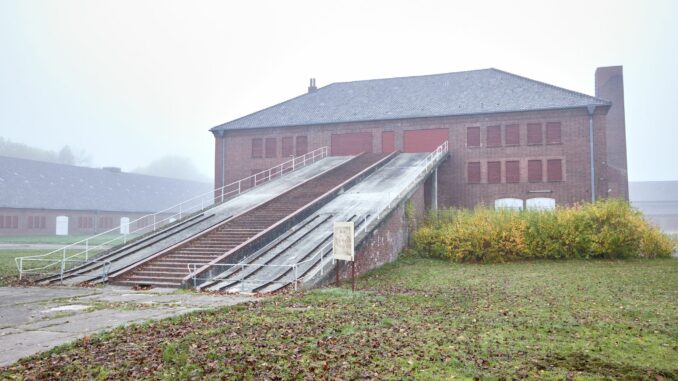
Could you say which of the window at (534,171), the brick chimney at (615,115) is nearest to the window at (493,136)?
the window at (534,171)

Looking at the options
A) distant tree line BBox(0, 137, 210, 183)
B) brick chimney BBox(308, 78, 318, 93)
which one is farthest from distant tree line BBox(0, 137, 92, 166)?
brick chimney BBox(308, 78, 318, 93)

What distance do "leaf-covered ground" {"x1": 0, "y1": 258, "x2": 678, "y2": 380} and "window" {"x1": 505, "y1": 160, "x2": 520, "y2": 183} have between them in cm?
1813

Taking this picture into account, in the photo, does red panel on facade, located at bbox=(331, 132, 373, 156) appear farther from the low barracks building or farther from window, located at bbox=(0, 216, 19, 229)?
window, located at bbox=(0, 216, 19, 229)

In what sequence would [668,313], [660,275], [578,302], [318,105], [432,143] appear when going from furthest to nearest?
[318,105] → [432,143] → [660,275] → [578,302] → [668,313]

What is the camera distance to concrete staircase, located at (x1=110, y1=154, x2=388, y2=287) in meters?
15.7

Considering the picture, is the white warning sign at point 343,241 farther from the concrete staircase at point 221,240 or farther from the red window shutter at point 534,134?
the red window shutter at point 534,134

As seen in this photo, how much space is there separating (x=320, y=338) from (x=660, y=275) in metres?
12.6

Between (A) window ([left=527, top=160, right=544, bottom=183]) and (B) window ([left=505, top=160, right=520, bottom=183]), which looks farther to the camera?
(B) window ([left=505, top=160, right=520, bottom=183])

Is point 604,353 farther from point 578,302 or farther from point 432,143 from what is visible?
point 432,143

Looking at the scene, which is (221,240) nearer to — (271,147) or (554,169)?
(271,147)

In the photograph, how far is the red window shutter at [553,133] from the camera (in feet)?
99.4

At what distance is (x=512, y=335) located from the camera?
849cm

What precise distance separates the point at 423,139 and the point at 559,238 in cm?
1336

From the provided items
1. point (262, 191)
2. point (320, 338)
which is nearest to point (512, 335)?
point (320, 338)
